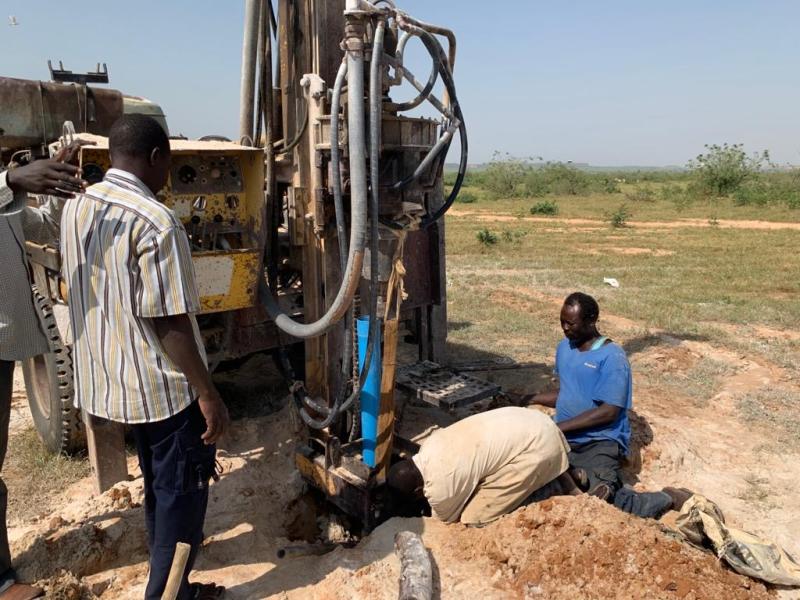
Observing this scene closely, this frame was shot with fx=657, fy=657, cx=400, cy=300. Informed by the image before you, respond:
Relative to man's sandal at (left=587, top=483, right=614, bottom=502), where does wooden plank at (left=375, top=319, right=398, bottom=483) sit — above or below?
above

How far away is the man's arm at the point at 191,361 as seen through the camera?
7.45ft

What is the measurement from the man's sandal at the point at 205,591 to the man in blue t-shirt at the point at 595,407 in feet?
6.14

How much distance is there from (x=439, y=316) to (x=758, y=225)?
18274 mm

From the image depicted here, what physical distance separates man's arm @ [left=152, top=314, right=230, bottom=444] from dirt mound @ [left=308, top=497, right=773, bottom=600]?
1.02 metres

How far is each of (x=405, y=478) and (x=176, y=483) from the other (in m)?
1.21

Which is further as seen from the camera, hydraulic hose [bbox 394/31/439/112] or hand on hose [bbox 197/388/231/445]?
hydraulic hose [bbox 394/31/439/112]

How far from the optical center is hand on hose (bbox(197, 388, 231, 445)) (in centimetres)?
238

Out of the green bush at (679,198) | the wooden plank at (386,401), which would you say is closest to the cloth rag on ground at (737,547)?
the wooden plank at (386,401)

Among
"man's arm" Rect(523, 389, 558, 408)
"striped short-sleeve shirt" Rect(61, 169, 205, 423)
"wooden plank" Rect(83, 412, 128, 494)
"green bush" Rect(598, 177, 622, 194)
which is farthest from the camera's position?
"green bush" Rect(598, 177, 622, 194)

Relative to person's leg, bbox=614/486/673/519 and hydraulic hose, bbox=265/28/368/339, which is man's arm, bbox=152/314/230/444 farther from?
person's leg, bbox=614/486/673/519

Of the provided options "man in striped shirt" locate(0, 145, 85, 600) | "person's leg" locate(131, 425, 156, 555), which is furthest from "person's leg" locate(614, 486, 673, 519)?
"man in striped shirt" locate(0, 145, 85, 600)

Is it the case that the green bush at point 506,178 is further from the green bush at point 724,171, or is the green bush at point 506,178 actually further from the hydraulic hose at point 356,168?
the hydraulic hose at point 356,168

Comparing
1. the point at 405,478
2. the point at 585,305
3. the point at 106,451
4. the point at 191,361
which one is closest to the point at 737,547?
the point at 585,305

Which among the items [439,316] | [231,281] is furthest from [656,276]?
[231,281]
